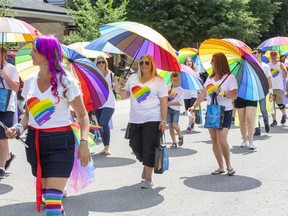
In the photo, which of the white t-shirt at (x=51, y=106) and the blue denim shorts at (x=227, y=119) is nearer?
the white t-shirt at (x=51, y=106)

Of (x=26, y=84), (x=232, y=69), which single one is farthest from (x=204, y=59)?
Result: (x=26, y=84)

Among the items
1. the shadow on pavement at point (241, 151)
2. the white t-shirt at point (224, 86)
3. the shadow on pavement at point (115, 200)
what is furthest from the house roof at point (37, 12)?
the shadow on pavement at point (115, 200)

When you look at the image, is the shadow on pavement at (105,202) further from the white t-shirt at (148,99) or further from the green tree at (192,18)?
the green tree at (192,18)

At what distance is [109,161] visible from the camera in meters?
8.49

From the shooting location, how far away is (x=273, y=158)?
870cm

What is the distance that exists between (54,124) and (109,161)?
4.45 metres

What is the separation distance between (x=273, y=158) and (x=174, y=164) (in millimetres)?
1778

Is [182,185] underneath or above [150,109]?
underneath

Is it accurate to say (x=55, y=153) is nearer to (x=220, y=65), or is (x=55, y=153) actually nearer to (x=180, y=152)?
(x=220, y=65)

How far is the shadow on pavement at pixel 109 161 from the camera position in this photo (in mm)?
8189

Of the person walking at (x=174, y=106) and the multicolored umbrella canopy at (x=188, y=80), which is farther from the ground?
the multicolored umbrella canopy at (x=188, y=80)

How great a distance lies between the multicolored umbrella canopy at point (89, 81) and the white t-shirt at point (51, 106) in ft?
4.05

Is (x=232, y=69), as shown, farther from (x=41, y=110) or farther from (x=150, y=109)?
(x=41, y=110)

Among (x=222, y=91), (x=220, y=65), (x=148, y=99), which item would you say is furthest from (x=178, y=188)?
(x=220, y=65)
